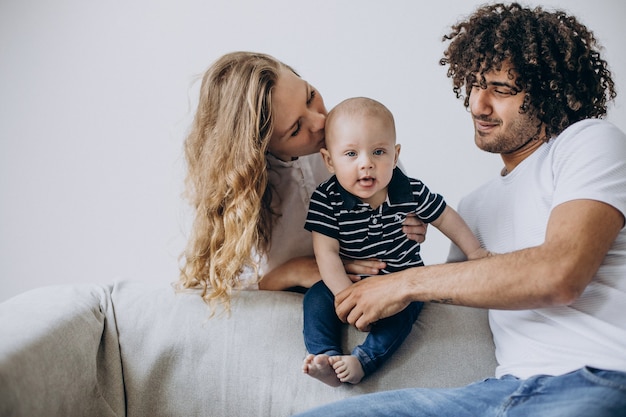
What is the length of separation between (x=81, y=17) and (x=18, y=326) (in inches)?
60.1

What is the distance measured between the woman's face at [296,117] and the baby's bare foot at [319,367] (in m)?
0.65

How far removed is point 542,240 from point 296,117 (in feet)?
2.60

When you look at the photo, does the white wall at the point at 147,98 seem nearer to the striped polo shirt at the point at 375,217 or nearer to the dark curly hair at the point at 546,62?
the dark curly hair at the point at 546,62

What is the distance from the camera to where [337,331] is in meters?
1.80

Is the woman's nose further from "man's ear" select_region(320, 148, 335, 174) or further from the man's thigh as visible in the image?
the man's thigh

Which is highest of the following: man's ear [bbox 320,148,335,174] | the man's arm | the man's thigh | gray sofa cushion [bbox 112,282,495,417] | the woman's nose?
the woman's nose

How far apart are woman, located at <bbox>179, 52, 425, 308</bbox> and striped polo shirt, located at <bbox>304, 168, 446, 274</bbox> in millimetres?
40

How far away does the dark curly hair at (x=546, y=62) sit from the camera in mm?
1822

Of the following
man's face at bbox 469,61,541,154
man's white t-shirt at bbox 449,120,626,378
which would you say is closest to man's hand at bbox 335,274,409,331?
man's white t-shirt at bbox 449,120,626,378

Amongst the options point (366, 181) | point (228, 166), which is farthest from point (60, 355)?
point (366, 181)

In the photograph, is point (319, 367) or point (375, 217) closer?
point (319, 367)

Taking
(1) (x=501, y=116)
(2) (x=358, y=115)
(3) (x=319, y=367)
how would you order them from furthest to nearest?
(1) (x=501, y=116) < (2) (x=358, y=115) < (3) (x=319, y=367)

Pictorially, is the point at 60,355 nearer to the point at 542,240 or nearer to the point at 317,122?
the point at 317,122

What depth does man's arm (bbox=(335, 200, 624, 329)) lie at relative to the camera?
138 centimetres
